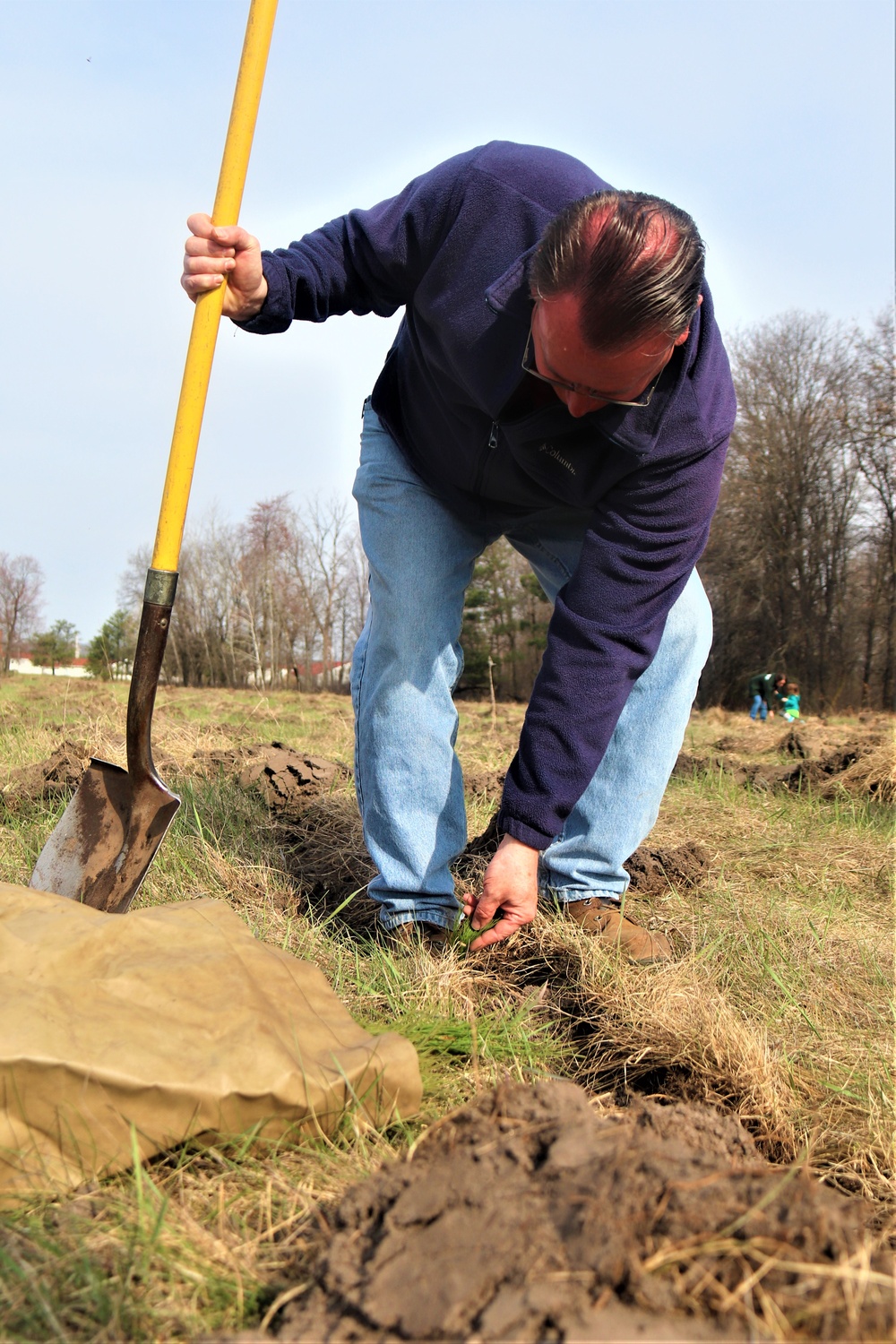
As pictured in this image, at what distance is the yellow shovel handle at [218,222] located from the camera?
229 cm

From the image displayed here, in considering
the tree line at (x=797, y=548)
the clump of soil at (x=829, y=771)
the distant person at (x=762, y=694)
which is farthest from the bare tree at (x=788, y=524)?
the clump of soil at (x=829, y=771)

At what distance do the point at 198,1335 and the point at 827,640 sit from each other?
31.0 m

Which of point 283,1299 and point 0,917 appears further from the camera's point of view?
point 0,917

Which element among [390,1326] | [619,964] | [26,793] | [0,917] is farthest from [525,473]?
[26,793]

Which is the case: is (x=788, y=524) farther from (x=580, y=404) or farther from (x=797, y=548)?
(x=580, y=404)

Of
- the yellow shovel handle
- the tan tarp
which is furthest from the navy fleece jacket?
the tan tarp

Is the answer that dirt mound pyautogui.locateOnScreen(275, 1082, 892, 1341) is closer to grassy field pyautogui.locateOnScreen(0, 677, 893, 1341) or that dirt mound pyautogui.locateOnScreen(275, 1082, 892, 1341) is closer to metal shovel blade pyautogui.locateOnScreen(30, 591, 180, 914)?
grassy field pyautogui.locateOnScreen(0, 677, 893, 1341)

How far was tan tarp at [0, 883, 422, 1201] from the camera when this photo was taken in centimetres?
127

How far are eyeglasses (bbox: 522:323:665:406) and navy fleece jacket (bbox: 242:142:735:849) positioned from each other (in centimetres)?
5

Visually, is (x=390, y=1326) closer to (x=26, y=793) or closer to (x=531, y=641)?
(x=26, y=793)

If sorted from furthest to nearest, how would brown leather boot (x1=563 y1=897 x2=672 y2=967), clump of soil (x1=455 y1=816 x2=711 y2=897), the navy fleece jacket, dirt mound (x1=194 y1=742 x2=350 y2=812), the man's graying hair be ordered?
1. dirt mound (x1=194 y1=742 x2=350 y2=812)
2. clump of soil (x1=455 y1=816 x2=711 y2=897)
3. brown leather boot (x1=563 y1=897 x2=672 y2=967)
4. the navy fleece jacket
5. the man's graying hair

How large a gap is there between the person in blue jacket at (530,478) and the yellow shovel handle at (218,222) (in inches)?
4.4

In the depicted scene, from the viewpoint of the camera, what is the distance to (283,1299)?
1.01 m

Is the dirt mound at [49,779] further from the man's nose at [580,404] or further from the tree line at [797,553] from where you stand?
the tree line at [797,553]
